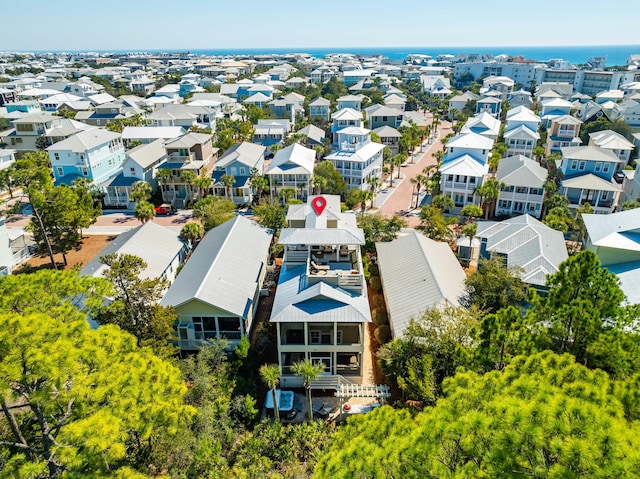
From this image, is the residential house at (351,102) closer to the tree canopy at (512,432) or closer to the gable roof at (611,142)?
the gable roof at (611,142)

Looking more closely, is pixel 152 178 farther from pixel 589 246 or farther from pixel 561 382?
pixel 561 382

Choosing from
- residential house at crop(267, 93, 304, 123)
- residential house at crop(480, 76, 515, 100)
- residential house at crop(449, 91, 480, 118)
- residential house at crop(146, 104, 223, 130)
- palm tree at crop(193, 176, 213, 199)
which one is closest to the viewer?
palm tree at crop(193, 176, 213, 199)

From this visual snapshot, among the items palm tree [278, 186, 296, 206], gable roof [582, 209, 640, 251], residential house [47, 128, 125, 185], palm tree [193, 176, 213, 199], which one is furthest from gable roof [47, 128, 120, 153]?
gable roof [582, 209, 640, 251]

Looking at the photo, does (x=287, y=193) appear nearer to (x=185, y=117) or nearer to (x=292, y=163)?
(x=292, y=163)

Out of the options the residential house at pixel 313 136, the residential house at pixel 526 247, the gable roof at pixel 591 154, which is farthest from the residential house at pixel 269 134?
the residential house at pixel 526 247

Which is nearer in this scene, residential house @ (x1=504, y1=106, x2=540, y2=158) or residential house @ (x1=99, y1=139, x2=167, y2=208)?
residential house @ (x1=99, y1=139, x2=167, y2=208)

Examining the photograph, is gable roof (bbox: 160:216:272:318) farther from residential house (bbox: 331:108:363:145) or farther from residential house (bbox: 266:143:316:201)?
residential house (bbox: 331:108:363:145)
